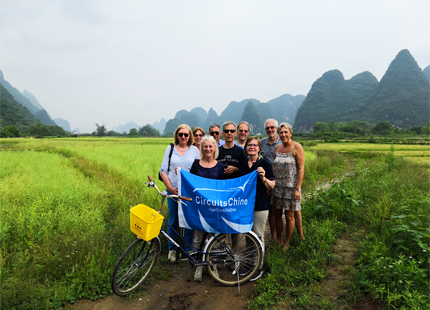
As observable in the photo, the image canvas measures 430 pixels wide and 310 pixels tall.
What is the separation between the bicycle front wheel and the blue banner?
62 cm

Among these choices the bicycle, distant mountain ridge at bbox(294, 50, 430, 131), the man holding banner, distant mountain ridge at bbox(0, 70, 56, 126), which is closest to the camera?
the bicycle

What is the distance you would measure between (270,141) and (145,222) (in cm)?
234

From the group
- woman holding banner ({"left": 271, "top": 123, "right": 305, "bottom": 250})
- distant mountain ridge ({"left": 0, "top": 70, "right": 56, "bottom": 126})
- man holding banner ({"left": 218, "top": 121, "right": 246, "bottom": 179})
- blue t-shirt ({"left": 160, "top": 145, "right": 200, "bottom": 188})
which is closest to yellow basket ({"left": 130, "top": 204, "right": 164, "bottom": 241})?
blue t-shirt ({"left": 160, "top": 145, "right": 200, "bottom": 188})

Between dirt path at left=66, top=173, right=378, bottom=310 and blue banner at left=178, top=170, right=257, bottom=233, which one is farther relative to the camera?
blue banner at left=178, top=170, right=257, bottom=233

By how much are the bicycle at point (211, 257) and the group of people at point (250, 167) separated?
199 mm

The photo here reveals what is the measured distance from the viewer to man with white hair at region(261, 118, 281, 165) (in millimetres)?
3391

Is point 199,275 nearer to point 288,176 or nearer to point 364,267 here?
point 288,176

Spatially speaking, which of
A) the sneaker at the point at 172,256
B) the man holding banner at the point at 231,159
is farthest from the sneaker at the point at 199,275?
the man holding banner at the point at 231,159

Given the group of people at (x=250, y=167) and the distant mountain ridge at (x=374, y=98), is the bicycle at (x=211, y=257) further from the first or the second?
the distant mountain ridge at (x=374, y=98)

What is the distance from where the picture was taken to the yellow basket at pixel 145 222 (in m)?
2.29

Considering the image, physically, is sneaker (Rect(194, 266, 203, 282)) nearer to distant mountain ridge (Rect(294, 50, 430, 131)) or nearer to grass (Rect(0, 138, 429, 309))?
grass (Rect(0, 138, 429, 309))

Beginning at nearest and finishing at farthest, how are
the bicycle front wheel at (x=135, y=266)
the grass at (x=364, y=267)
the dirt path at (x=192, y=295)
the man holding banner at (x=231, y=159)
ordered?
1. the grass at (x=364, y=267)
2. the dirt path at (x=192, y=295)
3. the bicycle front wheel at (x=135, y=266)
4. the man holding banner at (x=231, y=159)

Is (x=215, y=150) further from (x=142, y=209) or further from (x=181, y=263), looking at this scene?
(x=181, y=263)

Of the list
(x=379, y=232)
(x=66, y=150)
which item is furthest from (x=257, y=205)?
(x=66, y=150)
